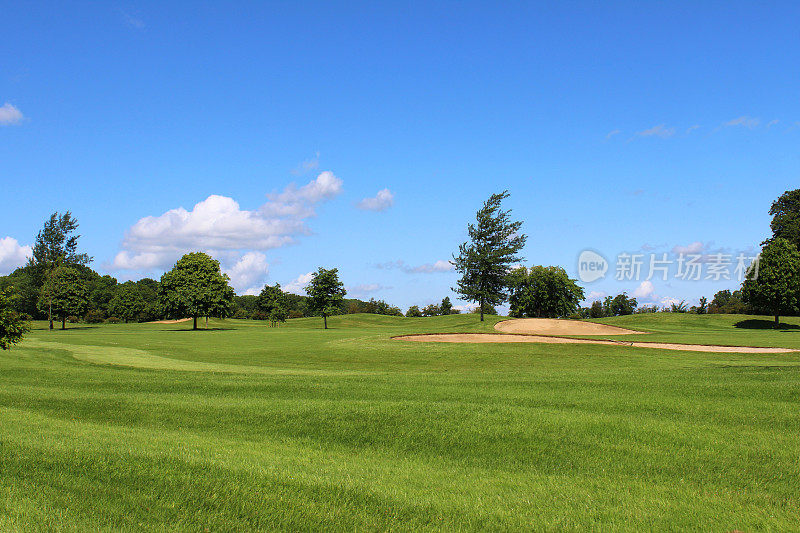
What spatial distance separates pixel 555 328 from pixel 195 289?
41.8 meters

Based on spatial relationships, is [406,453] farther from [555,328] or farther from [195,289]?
[195,289]

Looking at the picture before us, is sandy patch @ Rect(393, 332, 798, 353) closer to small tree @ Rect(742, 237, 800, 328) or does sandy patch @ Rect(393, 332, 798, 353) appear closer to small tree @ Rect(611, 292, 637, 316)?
small tree @ Rect(742, 237, 800, 328)

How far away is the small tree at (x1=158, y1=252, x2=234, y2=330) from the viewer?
62.2 m

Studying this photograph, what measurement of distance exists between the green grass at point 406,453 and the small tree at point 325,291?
49718 mm

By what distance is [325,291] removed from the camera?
6675cm

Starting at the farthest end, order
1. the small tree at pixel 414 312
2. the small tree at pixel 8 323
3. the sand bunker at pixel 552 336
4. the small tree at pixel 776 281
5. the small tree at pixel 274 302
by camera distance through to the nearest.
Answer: the small tree at pixel 414 312 → the small tree at pixel 274 302 → the small tree at pixel 776 281 → the sand bunker at pixel 552 336 → the small tree at pixel 8 323

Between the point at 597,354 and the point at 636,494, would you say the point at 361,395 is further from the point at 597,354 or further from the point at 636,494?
the point at 597,354

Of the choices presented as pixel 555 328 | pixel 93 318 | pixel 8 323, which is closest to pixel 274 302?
pixel 555 328

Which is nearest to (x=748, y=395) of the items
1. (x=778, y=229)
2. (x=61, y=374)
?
(x=61, y=374)

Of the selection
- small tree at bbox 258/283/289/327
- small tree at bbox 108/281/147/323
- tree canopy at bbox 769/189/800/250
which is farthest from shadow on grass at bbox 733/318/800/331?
small tree at bbox 108/281/147/323

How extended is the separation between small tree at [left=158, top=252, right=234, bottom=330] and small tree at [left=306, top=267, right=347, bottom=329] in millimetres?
10227

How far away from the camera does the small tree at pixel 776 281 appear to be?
57.0 m

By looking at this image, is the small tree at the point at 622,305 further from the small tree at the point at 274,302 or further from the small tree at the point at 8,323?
the small tree at the point at 8,323

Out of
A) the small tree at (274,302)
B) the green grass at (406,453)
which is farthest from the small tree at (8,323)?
the small tree at (274,302)
